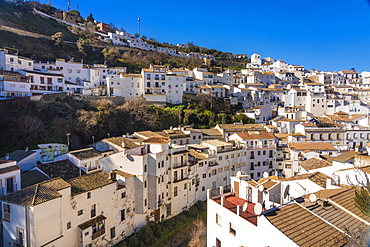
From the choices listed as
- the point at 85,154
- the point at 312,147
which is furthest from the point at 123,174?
the point at 312,147

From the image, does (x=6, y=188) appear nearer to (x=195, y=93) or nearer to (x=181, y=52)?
(x=195, y=93)

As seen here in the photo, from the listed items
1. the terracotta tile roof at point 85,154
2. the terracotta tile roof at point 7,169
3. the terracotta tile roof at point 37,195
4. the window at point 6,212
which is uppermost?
the terracotta tile roof at point 7,169

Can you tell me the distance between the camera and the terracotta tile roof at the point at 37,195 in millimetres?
10805

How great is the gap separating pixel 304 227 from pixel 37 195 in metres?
10.6

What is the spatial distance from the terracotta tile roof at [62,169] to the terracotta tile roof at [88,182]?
243 centimetres

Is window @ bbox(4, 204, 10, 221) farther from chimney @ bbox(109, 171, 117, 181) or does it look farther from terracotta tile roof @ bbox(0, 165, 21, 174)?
chimney @ bbox(109, 171, 117, 181)

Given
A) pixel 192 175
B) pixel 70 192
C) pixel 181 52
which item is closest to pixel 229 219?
pixel 70 192

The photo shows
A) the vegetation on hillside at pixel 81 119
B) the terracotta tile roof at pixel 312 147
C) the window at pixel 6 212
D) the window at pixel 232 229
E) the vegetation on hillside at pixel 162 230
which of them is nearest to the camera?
the window at pixel 232 229

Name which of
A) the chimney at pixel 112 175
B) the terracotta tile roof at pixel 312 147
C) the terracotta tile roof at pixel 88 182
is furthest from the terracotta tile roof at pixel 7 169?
the terracotta tile roof at pixel 312 147

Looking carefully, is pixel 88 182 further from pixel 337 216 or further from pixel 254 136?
pixel 254 136

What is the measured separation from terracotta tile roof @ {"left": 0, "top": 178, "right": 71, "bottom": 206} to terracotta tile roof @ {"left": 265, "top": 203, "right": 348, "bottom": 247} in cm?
921

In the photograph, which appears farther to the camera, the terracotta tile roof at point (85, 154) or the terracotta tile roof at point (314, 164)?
the terracotta tile roof at point (314, 164)

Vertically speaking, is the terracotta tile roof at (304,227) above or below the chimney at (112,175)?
above

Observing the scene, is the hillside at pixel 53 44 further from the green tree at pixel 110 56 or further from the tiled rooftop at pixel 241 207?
the tiled rooftop at pixel 241 207
